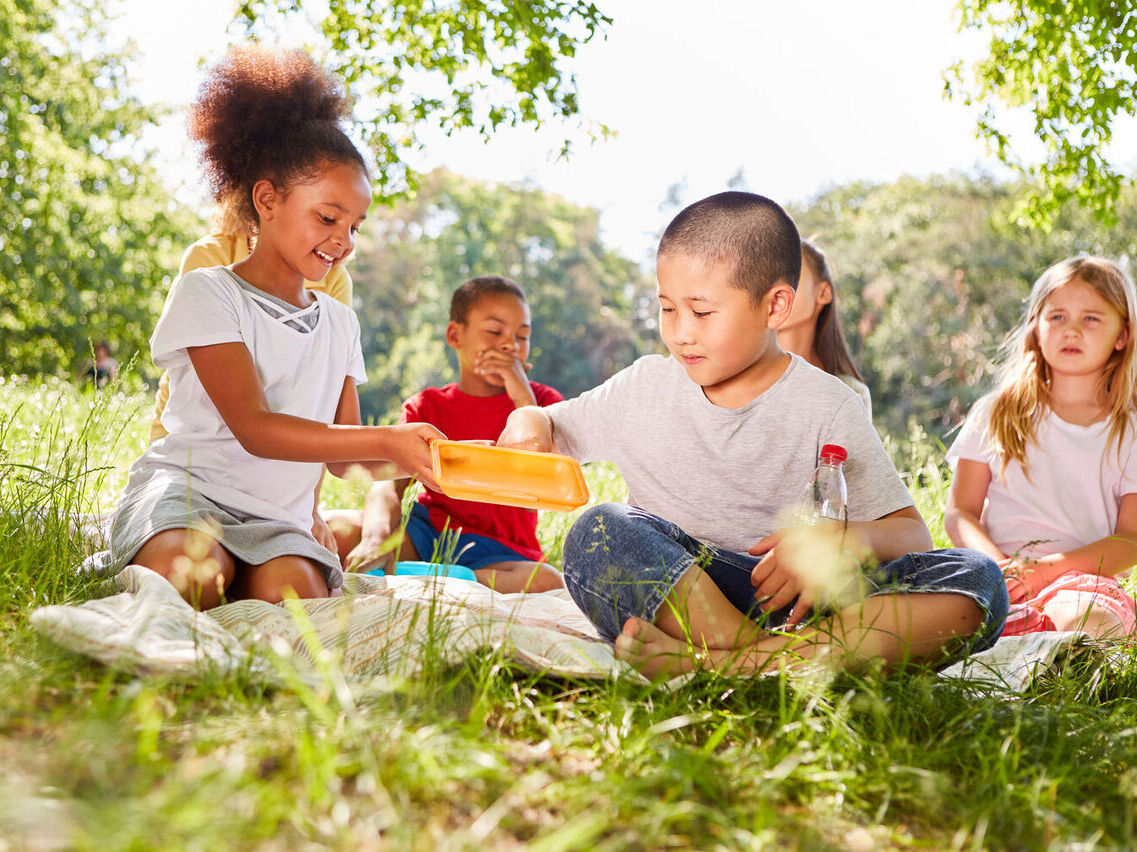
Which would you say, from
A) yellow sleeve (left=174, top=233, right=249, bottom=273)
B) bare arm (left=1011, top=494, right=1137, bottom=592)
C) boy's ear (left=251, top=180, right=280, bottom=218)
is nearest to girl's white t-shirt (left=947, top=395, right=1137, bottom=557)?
bare arm (left=1011, top=494, right=1137, bottom=592)

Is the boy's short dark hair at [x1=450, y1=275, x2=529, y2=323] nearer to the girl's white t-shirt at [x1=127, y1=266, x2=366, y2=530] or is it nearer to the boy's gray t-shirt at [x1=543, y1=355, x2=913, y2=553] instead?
the girl's white t-shirt at [x1=127, y1=266, x2=366, y2=530]

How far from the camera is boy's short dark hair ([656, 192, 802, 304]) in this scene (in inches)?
97.7

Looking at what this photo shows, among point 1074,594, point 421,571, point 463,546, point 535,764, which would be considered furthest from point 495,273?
point 535,764

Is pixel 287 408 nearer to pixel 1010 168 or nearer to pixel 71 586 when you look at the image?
pixel 71 586

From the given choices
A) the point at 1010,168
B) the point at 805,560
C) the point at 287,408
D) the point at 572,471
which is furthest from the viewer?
the point at 1010,168

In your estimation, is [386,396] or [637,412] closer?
[637,412]

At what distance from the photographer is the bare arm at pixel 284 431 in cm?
238

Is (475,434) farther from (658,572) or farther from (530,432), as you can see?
(658,572)

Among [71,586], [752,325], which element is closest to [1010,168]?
[752,325]

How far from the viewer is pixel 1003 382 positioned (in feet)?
12.0

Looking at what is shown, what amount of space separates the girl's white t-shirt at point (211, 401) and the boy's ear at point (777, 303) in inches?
52.8

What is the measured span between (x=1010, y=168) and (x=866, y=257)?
21523 millimetres

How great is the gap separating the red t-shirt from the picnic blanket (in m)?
1.22

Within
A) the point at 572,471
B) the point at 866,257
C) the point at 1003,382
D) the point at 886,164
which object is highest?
the point at 886,164
